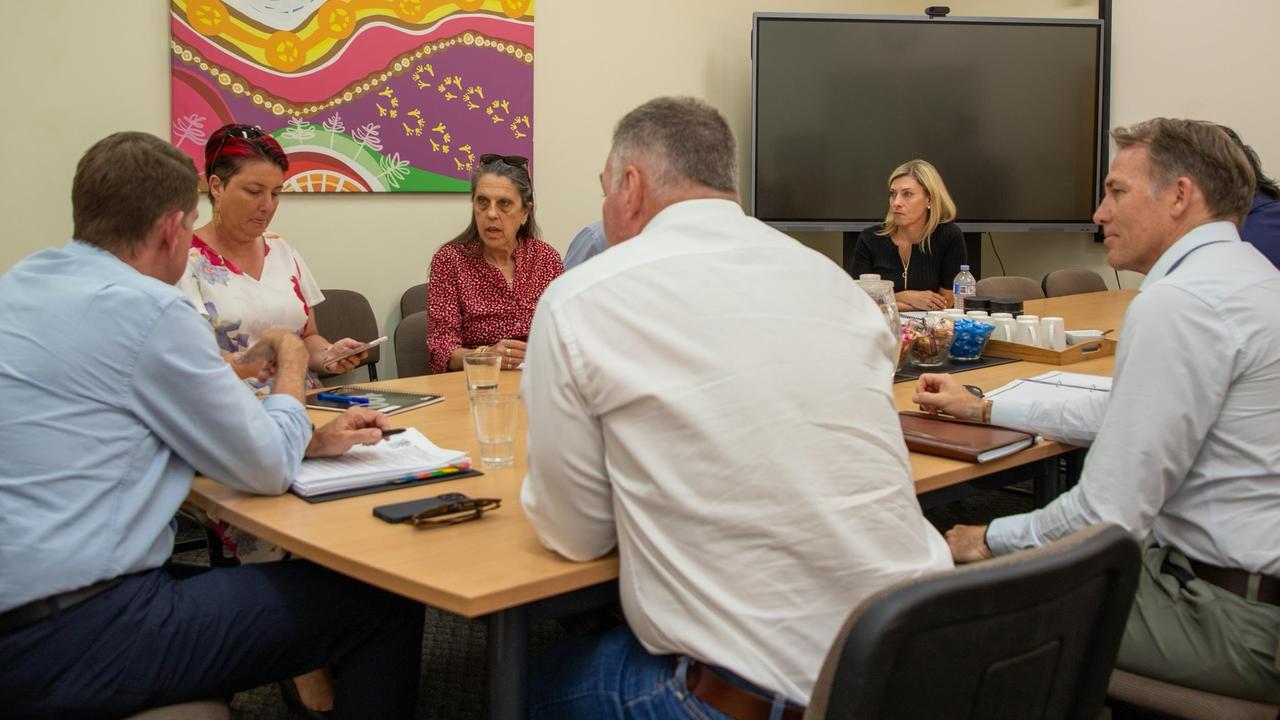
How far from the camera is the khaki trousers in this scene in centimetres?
166

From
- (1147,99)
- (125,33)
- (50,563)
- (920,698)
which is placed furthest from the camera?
(1147,99)

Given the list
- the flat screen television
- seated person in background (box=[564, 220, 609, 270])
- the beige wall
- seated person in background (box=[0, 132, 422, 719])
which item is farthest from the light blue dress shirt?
the flat screen television

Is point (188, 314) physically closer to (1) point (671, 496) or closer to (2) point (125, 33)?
(1) point (671, 496)

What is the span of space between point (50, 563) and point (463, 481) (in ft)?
2.01

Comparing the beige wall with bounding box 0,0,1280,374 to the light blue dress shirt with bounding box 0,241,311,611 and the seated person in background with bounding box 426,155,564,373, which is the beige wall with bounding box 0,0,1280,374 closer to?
the seated person in background with bounding box 426,155,564,373

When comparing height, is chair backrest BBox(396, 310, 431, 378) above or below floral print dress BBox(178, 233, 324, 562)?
below

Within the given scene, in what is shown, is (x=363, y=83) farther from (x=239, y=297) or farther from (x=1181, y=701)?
(x=1181, y=701)

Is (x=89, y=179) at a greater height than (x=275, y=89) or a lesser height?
lesser

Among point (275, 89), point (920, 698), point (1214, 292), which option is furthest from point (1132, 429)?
point (275, 89)

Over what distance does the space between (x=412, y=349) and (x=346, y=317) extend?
81 centimetres

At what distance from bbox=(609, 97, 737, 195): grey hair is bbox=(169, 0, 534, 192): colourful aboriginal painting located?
3.03 meters

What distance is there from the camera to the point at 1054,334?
3059 millimetres

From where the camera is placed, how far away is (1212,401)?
1673 mm

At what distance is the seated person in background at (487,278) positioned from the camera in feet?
11.1
